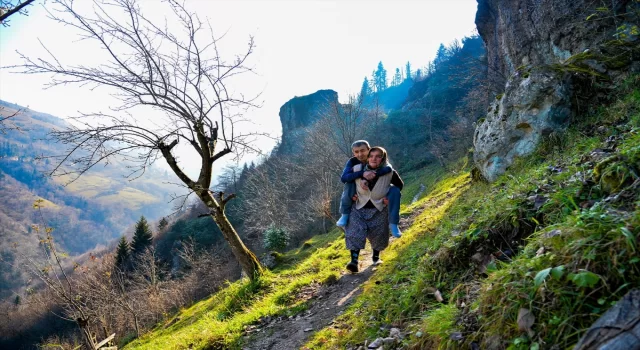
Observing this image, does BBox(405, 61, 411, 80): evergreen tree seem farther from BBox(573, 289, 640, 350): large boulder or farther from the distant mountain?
BBox(573, 289, 640, 350): large boulder

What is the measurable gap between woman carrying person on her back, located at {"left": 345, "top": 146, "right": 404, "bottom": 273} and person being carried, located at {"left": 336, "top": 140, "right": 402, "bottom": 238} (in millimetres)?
72

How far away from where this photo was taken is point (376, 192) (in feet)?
17.9

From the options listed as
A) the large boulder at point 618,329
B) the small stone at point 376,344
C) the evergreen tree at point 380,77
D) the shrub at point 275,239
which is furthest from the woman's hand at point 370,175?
the evergreen tree at point 380,77

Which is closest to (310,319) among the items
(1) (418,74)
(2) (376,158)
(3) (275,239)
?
(2) (376,158)

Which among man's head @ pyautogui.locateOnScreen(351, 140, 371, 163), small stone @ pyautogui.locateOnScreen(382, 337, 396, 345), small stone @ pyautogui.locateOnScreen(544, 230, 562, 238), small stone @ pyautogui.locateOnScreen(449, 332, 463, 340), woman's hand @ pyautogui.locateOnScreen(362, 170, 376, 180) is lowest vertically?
small stone @ pyautogui.locateOnScreen(382, 337, 396, 345)

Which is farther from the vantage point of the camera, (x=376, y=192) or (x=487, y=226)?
(x=376, y=192)

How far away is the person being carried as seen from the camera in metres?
5.41

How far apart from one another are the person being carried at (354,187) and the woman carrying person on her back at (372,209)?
0.07m

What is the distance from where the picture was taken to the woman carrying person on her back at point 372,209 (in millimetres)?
5465

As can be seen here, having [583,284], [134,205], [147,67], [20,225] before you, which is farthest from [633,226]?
[134,205]

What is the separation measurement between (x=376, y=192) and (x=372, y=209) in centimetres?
34

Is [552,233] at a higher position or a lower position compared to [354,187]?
lower

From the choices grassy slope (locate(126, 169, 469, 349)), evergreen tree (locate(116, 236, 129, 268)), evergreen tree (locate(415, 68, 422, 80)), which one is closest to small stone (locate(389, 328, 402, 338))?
grassy slope (locate(126, 169, 469, 349))

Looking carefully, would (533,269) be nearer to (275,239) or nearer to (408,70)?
(275,239)
